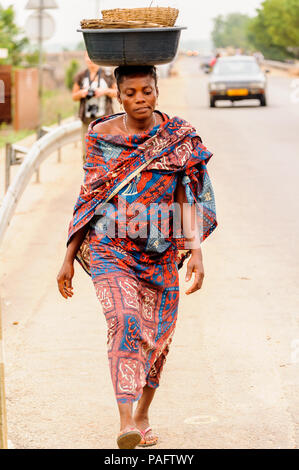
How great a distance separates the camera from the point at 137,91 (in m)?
4.62

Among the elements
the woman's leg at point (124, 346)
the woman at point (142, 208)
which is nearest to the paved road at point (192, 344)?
the woman at point (142, 208)

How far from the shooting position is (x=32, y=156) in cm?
1082

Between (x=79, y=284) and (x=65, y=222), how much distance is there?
2.92 meters

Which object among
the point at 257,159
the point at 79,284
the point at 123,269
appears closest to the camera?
the point at 123,269

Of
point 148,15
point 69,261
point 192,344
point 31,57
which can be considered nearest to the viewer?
point 148,15

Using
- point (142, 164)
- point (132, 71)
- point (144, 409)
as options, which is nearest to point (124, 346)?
point (144, 409)

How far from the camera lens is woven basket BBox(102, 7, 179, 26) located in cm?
458

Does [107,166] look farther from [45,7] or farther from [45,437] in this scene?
[45,7]

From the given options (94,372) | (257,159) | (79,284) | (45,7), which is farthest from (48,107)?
(94,372)

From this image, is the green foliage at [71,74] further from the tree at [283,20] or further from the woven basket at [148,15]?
the woven basket at [148,15]

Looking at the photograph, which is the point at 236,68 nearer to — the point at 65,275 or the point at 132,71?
the point at 132,71

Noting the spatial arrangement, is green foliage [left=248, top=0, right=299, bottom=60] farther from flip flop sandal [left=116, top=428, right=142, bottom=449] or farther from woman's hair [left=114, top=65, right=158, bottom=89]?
flip flop sandal [left=116, top=428, right=142, bottom=449]

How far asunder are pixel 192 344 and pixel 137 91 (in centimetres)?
239

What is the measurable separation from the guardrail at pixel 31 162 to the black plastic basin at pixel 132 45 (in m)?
3.39
